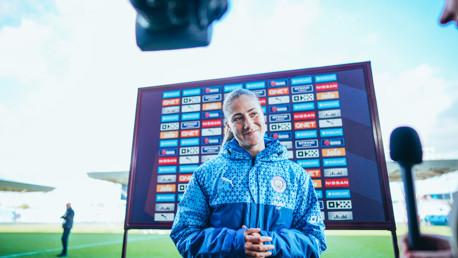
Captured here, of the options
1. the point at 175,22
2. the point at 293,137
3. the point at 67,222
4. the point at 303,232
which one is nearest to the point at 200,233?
the point at 303,232

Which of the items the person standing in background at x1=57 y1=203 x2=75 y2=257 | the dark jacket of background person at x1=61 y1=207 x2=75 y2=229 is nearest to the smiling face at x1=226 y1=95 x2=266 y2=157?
the person standing in background at x1=57 y1=203 x2=75 y2=257

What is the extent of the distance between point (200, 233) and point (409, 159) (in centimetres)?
94

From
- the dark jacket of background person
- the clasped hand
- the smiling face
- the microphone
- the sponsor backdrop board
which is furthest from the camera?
the dark jacket of background person

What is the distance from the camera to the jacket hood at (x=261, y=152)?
141 cm

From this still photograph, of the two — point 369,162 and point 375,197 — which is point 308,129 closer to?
point 369,162

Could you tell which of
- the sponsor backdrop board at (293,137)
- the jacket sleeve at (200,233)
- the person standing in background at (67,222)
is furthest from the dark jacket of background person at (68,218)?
the jacket sleeve at (200,233)

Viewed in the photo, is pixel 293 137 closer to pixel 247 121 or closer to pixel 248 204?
pixel 247 121

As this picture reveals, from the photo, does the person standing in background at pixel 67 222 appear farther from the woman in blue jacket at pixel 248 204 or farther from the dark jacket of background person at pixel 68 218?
the woman in blue jacket at pixel 248 204

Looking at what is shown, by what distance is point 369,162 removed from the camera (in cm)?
229

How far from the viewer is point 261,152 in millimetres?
1412

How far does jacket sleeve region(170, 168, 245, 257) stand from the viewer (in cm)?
111

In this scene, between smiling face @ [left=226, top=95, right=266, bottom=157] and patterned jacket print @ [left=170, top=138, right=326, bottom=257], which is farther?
smiling face @ [left=226, top=95, right=266, bottom=157]

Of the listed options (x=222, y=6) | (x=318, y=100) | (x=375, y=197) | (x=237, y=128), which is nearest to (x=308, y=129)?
(x=318, y=100)

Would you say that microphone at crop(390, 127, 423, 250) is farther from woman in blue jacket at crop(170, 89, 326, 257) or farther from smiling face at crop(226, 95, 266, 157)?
smiling face at crop(226, 95, 266, 157)
